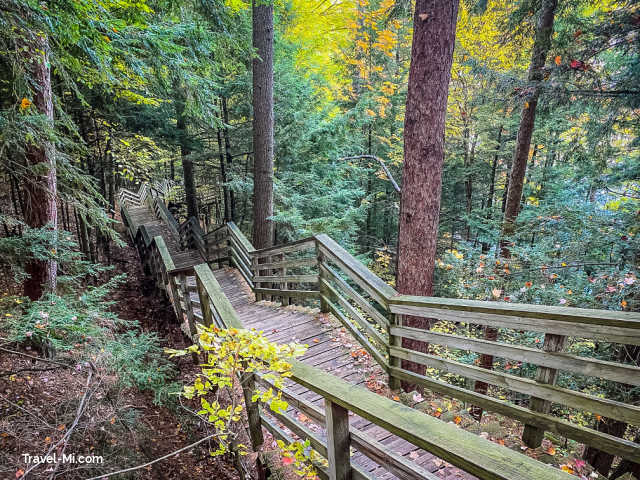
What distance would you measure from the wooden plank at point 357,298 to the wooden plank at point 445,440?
85.6 inches

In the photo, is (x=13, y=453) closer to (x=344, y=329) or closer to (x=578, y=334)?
(x=344, y=329)

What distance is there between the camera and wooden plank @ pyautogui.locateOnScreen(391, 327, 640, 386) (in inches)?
80.2

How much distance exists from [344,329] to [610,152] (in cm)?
551

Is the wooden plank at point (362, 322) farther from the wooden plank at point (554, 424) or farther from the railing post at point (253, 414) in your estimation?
the railing post at point (253, 414)

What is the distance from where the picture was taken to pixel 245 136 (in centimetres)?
1095

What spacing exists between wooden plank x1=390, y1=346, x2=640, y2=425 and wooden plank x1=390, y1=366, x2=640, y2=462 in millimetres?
143

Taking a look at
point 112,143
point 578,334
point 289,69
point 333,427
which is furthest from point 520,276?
point 112,143

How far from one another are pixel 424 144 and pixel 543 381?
2.59 m

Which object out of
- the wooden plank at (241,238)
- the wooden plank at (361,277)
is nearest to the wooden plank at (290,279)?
the wooden plank at (241,238)

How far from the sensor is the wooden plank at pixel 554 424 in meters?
2.08

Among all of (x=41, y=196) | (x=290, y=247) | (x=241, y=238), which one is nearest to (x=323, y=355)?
(x=290, y=247)

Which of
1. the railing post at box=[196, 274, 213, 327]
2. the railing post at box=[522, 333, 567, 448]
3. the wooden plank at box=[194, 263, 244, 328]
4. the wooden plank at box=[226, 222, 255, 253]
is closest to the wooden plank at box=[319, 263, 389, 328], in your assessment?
the railing post at box=[522, 333, 567, 448]

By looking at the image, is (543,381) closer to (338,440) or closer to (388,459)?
(388,459)

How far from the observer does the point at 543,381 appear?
96.1 inches
